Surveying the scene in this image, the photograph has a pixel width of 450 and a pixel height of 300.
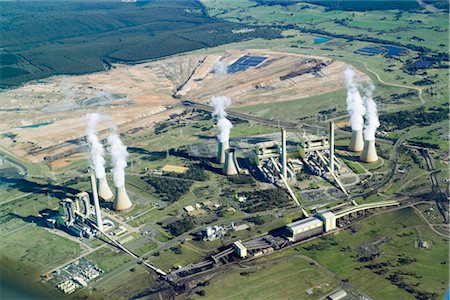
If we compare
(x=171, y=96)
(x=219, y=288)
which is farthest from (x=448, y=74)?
(x=219, y=288)

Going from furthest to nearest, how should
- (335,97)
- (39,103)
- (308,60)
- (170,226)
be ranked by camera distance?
(308,60) < (39,103) < (335,97) < (170,226)

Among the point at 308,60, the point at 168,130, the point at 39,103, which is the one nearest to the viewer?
the point at 168,130

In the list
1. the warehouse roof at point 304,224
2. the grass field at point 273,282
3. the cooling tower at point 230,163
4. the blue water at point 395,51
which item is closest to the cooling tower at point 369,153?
the cooling tower at point 230,163

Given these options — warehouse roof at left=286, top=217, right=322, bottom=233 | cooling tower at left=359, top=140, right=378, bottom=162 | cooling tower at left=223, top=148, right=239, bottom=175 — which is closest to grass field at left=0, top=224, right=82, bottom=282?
warehouse roof at left=286, top=217, right=322, bottom=233

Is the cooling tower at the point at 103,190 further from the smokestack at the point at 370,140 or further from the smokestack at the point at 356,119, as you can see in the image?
the smokestack at the point at 370,140

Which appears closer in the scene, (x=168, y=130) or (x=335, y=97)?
(x=168, y=130)

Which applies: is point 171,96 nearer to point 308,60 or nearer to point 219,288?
point 308,60
